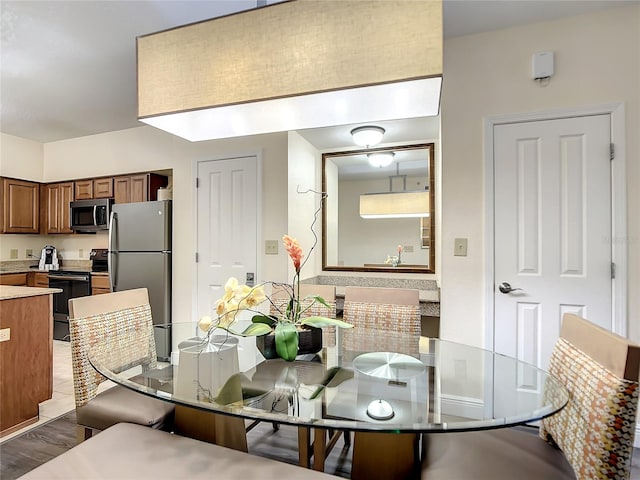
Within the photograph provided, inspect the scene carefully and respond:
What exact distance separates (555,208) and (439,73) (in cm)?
153

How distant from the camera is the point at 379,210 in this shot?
11.1 feet

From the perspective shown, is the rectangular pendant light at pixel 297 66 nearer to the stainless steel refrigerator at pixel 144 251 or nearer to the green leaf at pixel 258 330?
the green leaf at pixel 258 330

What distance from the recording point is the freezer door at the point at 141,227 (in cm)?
363

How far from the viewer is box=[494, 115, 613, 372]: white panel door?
84.8 inches

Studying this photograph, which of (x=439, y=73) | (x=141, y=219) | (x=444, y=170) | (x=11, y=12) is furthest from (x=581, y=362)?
(x=141, y=219)

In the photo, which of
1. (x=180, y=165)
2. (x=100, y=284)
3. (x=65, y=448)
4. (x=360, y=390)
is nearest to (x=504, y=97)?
(x=360, y=390)

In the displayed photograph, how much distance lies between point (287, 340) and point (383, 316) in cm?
89

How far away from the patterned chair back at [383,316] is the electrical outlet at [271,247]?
118cm

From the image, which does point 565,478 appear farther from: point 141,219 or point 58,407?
point 141,219

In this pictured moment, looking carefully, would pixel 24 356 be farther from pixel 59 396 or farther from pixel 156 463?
pixel 156 463

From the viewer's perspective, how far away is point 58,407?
2494mm

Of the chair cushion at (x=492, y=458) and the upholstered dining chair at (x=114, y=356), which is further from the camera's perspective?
the upholstered dining chair at (x=114, y=356)

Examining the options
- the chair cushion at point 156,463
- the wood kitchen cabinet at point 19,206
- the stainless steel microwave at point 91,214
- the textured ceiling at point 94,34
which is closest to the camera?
the chair cushion at point 156,463

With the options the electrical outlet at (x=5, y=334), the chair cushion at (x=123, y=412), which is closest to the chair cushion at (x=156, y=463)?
the chair cushion at (x=123, y=412)
